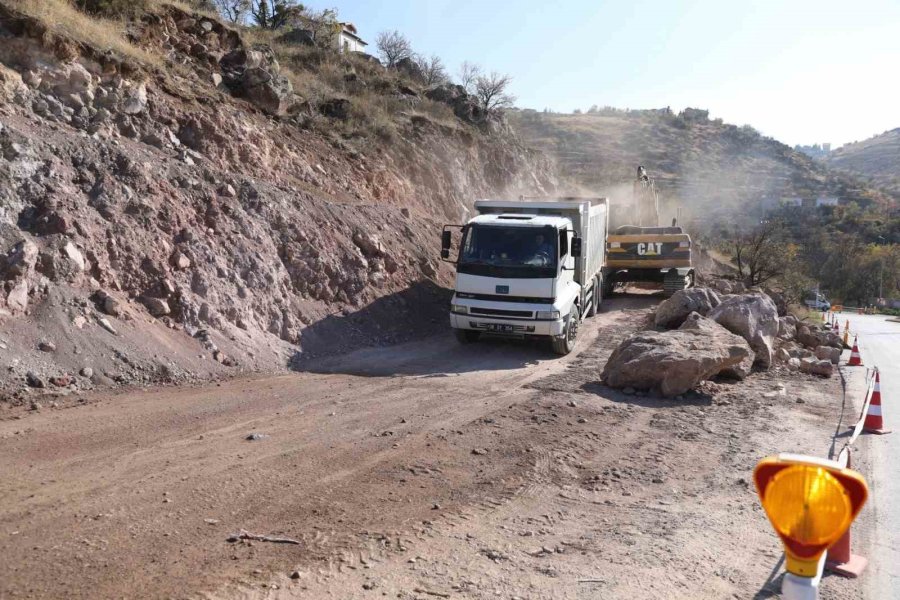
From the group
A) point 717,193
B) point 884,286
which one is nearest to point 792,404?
point 884,286

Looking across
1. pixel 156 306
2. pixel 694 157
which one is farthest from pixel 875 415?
pixel 694 157

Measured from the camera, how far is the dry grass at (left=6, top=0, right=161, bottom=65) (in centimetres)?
1225

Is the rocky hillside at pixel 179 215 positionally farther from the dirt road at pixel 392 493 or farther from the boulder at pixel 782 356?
the boulder at pixel 782 356

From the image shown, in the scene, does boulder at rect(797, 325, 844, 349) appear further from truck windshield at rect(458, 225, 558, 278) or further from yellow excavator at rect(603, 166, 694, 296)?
truck windshield at rect(458, 225, 558, 278)

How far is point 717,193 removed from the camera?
72.2m

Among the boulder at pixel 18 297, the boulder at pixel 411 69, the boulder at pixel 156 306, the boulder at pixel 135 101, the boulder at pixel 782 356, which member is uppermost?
the boulder at pixel 411 69

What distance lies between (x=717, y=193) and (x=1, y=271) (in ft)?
238

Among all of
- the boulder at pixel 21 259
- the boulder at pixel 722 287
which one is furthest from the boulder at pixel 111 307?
the boulder at pixel 722 287

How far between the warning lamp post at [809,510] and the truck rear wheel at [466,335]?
11.3m

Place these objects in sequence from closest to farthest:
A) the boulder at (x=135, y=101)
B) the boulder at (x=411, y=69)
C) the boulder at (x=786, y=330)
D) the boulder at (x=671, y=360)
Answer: the boulder at (x=671, y=360), the boulder at (x=135, y=101), the boulder at (x=786, y=330), the boulder at (x=411, y=69)

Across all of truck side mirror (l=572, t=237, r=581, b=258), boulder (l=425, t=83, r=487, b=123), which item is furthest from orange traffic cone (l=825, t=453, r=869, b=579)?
boulder (l=425, t=83, r=487, b=123)

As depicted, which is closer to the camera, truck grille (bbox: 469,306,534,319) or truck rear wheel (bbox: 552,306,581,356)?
truck grille (bbox: 469,306,534,319)

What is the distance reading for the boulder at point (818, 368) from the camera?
12.4m

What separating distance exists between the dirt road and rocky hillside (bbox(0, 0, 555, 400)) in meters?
1.34
